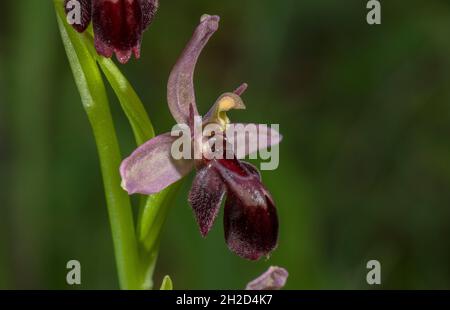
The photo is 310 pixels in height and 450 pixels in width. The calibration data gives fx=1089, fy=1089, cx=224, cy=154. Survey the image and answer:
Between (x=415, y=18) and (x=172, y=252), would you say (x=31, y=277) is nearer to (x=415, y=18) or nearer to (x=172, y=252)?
(x=172, y=252)

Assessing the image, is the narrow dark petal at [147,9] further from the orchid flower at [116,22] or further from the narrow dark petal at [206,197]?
the narrow dark petal at [206,197]

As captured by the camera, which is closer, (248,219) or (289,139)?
(248,219)

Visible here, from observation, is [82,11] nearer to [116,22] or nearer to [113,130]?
[116,22]

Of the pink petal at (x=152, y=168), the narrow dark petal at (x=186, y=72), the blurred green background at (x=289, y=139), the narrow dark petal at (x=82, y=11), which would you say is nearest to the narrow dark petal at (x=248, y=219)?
the pink petal at (x=152, y=168)

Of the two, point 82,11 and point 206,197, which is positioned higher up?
point 82,11

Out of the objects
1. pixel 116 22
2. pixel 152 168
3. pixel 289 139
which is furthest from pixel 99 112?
pixel 289 139

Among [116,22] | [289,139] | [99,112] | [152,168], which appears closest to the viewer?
→ [116,22]

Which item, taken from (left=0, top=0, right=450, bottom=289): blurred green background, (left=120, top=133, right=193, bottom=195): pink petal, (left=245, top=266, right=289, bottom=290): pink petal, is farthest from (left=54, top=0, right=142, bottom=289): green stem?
(left=0, top=0, right=450, bottom=289): blurred green background
